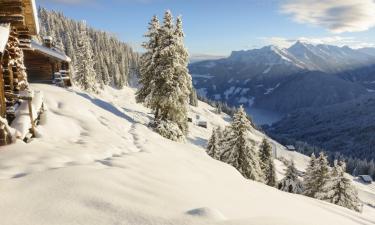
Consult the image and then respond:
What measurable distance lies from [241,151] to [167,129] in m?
10.6

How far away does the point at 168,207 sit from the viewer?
703cm

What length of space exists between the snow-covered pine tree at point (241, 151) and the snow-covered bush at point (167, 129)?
27.2 feet

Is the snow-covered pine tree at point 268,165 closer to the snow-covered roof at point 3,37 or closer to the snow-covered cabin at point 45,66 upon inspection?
the snow-covered cabin at point 45,66

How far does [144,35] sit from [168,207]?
24916 mm

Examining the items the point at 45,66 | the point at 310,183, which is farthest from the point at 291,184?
the point at 45,66

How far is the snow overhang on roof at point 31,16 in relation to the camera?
1601cm

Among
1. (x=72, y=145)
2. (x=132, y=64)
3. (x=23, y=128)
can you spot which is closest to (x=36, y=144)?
(x=23, y=128)

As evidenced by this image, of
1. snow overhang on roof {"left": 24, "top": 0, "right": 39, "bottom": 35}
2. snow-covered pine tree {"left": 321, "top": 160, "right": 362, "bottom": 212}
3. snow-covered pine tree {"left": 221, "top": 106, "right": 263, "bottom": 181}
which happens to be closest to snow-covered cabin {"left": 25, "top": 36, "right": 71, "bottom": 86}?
snow overhang on roof {"left": 24, "top": 0, "right": 39, "bottom": 35}

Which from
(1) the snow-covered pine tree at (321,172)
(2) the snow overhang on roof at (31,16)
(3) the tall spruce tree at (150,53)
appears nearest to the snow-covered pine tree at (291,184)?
(1) the snow-covered pine tree at (321,172)

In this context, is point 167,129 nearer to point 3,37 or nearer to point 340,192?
point 3,37

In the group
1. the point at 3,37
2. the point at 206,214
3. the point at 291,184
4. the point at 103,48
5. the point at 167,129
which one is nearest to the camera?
the point at 206,214

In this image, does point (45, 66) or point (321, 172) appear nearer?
point (45, 66)

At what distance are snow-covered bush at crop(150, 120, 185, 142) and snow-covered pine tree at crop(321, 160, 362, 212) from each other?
1852cm

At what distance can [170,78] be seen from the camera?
1162 inches
